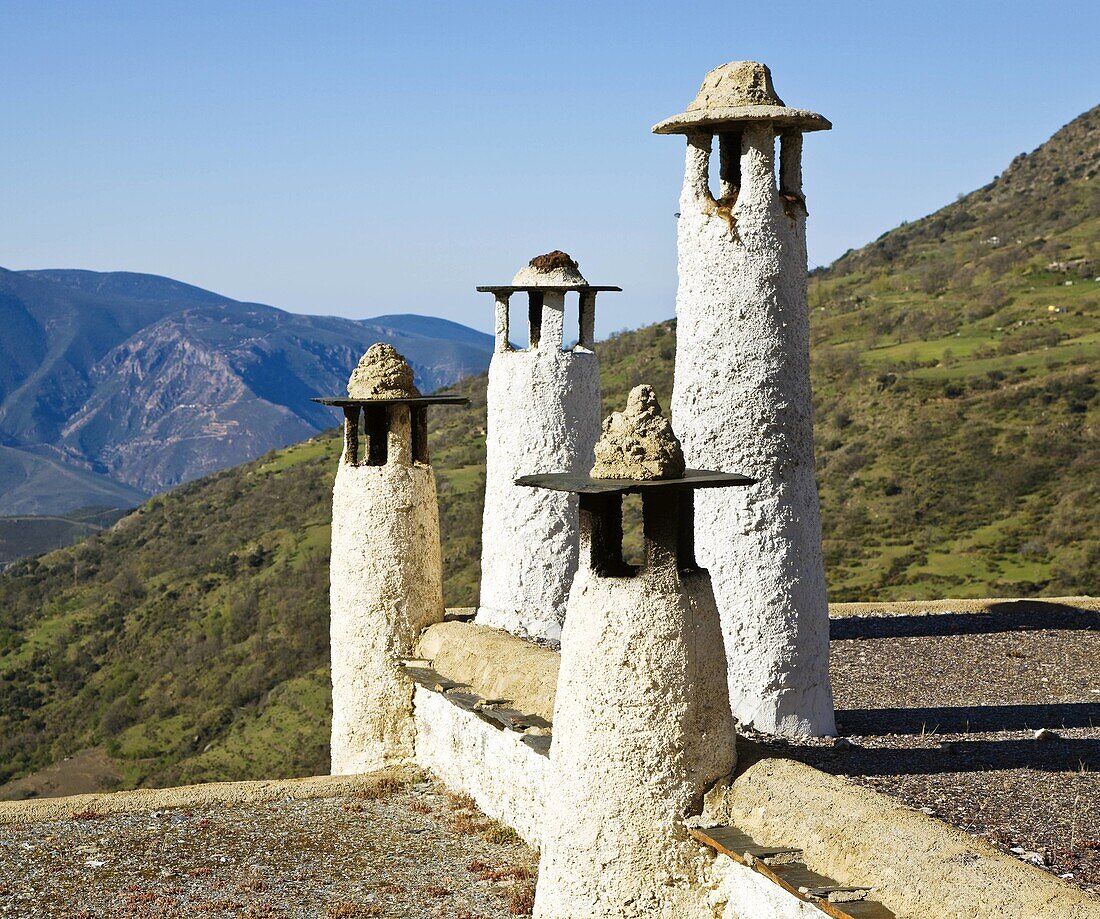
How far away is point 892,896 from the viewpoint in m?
6.96

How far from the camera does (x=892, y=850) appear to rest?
712cm

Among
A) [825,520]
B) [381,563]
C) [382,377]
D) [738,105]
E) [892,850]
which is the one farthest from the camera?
[825,520]

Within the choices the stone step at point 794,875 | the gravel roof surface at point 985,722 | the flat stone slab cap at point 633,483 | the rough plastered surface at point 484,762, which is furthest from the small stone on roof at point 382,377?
the stone step at point 794,875

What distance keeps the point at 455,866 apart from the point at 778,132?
20.0 feet

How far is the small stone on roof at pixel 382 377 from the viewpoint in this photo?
525 inches

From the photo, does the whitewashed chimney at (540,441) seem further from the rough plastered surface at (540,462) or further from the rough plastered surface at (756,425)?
the rough plastered surface at (756,425)

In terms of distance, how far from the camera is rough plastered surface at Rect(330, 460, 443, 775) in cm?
1320

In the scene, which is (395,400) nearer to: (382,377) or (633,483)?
(382,377)

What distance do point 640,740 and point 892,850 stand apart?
1.57 metres

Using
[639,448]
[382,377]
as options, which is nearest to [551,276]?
[382,377]

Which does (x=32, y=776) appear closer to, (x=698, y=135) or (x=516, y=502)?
(x=516, y=502)

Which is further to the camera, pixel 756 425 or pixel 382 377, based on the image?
pixel 382 377

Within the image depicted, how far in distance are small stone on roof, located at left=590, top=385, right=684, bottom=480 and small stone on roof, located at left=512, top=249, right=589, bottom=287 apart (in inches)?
217

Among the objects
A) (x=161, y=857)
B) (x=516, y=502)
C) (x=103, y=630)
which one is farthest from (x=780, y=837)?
(x=103, y=630)
